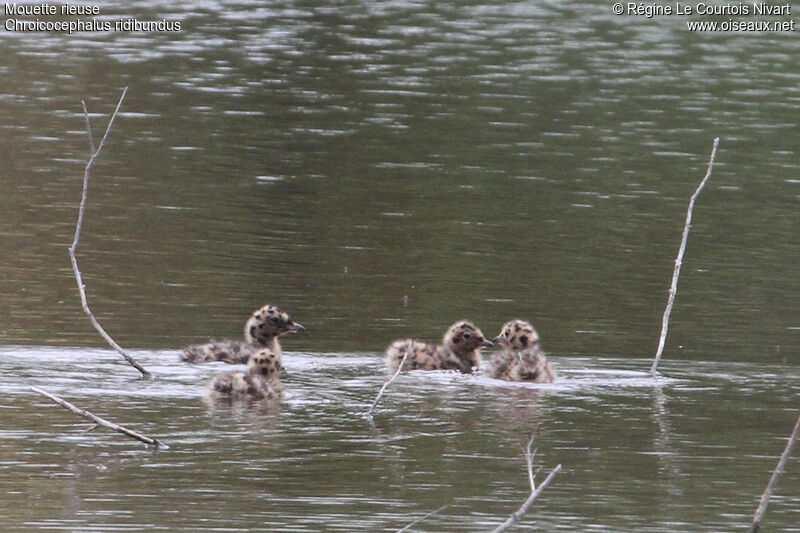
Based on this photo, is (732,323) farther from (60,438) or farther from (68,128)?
(68,128)

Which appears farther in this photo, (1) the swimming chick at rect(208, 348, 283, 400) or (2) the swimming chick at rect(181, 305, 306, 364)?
(2) the swimming chick at rect(181, 305, 306, 364)

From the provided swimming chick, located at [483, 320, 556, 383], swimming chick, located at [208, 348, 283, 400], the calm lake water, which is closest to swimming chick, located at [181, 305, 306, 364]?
the calm lake water

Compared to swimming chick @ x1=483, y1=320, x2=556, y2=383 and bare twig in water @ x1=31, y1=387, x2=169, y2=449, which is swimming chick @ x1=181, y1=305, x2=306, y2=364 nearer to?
swimming chick @ x1=483, y1=320, x2=556, y2=383

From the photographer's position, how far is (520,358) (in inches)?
487

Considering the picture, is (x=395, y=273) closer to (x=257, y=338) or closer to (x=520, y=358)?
(x=257, y=338)

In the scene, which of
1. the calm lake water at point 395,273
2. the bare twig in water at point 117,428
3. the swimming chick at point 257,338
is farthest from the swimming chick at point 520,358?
the bare twig in water at point 117,428

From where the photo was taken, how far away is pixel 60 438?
9984mm

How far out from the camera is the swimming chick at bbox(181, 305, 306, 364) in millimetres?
12788

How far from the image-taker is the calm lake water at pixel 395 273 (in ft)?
30.3

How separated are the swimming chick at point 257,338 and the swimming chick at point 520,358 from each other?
59.7 inches

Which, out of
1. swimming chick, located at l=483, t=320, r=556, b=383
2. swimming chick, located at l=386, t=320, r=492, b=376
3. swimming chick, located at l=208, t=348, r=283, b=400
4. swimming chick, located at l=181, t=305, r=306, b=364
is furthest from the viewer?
swimming chick, located at l=181, t=305, r=306, b=364

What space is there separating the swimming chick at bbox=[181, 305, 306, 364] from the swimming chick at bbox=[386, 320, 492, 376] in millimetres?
833

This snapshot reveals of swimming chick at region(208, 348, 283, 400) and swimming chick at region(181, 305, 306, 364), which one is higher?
swimming chick at region(181, 305, 306, 364)

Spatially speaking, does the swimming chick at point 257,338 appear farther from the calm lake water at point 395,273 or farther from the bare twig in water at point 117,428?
the bare twig in water at point 117,428
